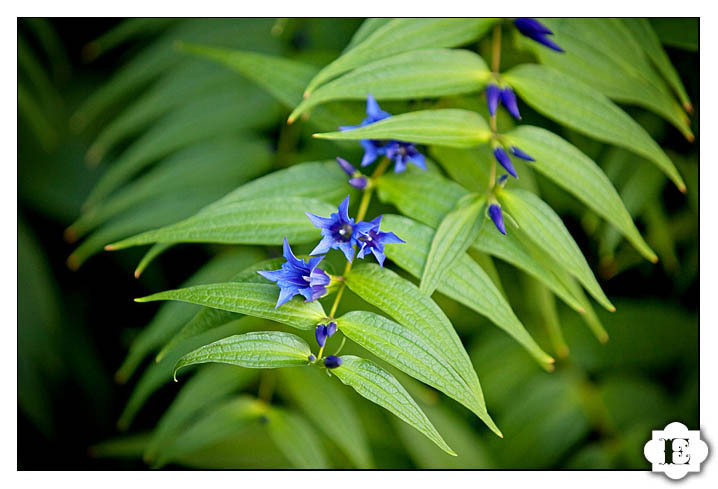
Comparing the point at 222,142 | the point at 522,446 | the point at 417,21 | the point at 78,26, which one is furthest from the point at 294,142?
the point at 522,446

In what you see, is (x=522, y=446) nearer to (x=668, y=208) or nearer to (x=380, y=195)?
(x=668, y=208)

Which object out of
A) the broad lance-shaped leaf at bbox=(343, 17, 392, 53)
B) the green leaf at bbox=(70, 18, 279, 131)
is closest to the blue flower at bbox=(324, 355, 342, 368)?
the broad lance-shaped leaf at bbox=(343, 17, 392, 53)

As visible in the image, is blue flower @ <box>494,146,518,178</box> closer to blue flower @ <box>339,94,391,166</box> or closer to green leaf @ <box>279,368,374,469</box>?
blue flower @ <box>339,94,391,166</box>

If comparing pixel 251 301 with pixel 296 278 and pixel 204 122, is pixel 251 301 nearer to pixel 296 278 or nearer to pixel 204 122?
pixel 296 278

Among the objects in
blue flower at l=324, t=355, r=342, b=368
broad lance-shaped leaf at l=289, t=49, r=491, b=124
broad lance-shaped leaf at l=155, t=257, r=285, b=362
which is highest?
broad lance-shaped leaf at l=289, t=49, r=491, b=124

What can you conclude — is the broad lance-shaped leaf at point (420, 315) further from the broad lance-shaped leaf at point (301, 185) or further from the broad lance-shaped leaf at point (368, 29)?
the broad lance-shaped leaf at point (368, 29)

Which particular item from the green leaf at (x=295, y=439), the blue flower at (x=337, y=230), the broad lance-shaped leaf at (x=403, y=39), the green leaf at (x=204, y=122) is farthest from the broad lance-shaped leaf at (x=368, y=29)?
the green leaf at (x=295, y=439)
